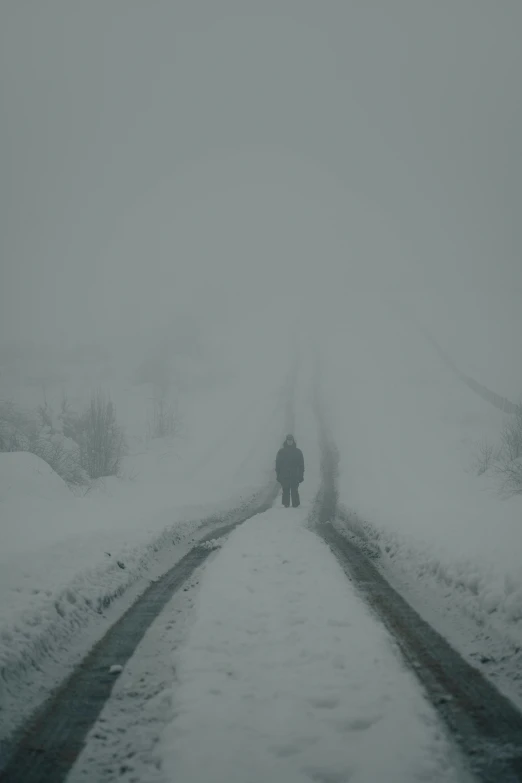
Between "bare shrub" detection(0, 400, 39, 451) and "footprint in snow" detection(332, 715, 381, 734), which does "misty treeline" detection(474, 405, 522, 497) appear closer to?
"footprint in snow" detection(332, 715, 381, 734)

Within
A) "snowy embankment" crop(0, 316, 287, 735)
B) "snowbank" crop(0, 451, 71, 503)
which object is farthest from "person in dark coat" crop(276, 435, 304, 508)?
"snowbank" crop(0, 451, 71, 503)

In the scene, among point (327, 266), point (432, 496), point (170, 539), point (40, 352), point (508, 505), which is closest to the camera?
point (170, 539)

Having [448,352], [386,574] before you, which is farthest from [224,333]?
[386,574]

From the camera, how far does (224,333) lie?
63.1 meters

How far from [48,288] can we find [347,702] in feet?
591

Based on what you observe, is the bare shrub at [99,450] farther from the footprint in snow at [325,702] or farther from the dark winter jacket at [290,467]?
the footprint in snow at [325,702]

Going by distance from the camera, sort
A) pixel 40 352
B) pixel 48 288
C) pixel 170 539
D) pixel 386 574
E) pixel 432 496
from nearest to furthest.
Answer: pixel 386 574 < pixel 170 539 < pixel 432 496 < pixel 40 352 < pixel 48 288

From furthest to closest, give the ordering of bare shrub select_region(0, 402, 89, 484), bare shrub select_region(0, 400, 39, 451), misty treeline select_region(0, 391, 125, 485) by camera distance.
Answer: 1. bare shrub select_region(0, 400, 39, 451)
2. misty treeline select_region(0, 391, 125, 485)
3. bare shrub select_region(0, 402, 89, 484)

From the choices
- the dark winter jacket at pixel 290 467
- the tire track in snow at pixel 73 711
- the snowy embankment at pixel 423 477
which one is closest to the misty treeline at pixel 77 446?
the dark winter jacket at pixel 290 467

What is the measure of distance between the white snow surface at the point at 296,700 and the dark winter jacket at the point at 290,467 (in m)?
9.54

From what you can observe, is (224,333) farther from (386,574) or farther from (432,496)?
(386,574)

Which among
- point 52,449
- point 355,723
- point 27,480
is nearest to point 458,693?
point 355,723

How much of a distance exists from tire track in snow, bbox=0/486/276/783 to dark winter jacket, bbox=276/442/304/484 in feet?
31.8

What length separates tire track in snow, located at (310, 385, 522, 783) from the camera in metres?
2.59
